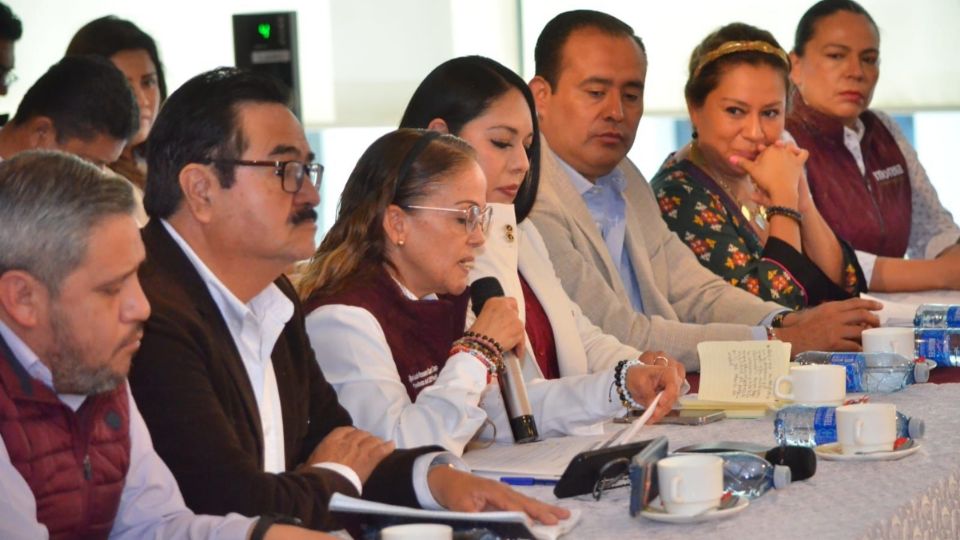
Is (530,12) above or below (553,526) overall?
above

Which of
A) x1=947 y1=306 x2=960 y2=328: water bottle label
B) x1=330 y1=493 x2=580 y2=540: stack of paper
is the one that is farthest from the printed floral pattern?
x1=330 y1=493 x2=580 y2=540: stack of paper

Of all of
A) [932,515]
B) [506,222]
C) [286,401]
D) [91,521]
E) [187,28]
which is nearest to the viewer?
[91,521]

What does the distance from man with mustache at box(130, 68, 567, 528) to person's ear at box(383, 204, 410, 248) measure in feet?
0.85

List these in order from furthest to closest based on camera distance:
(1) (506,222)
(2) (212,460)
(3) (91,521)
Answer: (1) (506,222) → (2) (212,460) → (3) (91,521)

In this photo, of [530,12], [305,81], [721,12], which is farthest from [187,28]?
[721,12]

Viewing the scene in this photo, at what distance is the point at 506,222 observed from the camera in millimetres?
2711

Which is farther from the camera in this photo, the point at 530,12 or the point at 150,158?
the point at 530,12

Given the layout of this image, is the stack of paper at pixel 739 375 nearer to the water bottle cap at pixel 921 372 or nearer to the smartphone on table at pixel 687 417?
the smartphone on table at pixel 687 417

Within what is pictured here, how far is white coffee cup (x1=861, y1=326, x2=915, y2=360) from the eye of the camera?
278 centimetres

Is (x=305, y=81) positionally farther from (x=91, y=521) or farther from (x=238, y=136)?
(x=91, y=521)

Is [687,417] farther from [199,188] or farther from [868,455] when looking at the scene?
[199,188]

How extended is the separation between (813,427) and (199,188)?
929 mm

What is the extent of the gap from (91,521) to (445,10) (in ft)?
17.7

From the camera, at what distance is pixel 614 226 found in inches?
133
